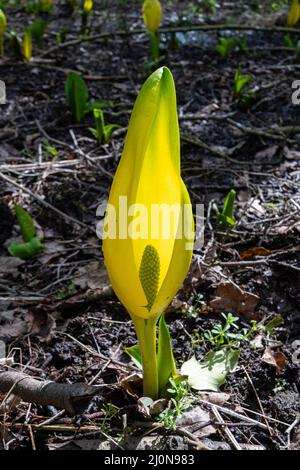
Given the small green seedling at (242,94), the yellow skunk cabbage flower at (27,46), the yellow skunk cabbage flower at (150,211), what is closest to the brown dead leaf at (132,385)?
the yellow skunk cabbage flower at (150,211)

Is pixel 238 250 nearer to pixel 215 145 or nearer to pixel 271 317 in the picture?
pixel 271 317

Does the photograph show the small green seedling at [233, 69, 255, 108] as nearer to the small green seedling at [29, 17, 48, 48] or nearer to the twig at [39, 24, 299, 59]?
the twig at [39, 24, 299, 59]

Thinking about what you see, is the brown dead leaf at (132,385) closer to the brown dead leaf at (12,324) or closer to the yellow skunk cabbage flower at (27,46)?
the brown dead leaf at (12,324)

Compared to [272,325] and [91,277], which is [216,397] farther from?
[91,277]

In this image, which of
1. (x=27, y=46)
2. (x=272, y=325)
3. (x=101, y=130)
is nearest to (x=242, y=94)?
(x=101, y=130)

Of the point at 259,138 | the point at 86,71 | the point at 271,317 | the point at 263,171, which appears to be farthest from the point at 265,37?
the point at 271,317

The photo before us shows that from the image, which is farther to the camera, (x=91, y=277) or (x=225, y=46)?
(x=225, y=46)

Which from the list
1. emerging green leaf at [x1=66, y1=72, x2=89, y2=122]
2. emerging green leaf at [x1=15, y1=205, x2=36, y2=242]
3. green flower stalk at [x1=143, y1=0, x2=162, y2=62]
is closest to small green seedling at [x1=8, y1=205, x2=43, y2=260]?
emerging green leaf at [x1=15, y1=205, x2=36, y2=242]
